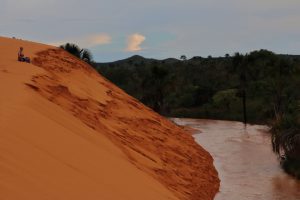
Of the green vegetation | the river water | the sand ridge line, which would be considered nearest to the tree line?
the green vegetation

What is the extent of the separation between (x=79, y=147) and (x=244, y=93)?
1736 inches

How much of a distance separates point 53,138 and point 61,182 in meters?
2.39

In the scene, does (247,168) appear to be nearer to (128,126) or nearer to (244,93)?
(128,126)

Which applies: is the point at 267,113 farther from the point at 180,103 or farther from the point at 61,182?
the point at 61,182

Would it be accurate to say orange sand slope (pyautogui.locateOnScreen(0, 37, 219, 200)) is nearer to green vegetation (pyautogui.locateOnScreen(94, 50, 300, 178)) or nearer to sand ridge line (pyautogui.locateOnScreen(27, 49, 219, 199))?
sand ridge line (pyautogui.locateOnScreen(27, 49, 219, 199))

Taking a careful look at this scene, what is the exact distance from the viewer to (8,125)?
922 cm

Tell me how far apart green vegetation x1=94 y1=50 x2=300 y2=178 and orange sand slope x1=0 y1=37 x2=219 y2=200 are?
5318mm

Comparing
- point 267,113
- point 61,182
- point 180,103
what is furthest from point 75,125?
point 180,103

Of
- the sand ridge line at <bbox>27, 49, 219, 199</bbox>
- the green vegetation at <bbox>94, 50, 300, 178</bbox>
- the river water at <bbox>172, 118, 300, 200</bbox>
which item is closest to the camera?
the sand ridge line at <bbox>27, 49, 219, 199</bbox>

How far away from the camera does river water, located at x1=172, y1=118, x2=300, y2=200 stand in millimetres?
19172

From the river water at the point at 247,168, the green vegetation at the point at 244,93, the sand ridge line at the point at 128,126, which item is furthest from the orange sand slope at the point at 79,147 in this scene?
the green vegetation at the point at 244,93

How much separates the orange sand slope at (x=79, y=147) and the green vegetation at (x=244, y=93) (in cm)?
532

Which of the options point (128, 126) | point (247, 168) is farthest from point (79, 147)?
point (247, 168)

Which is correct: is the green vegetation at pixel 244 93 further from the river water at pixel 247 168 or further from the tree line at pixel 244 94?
the river water at pixel 247 168
